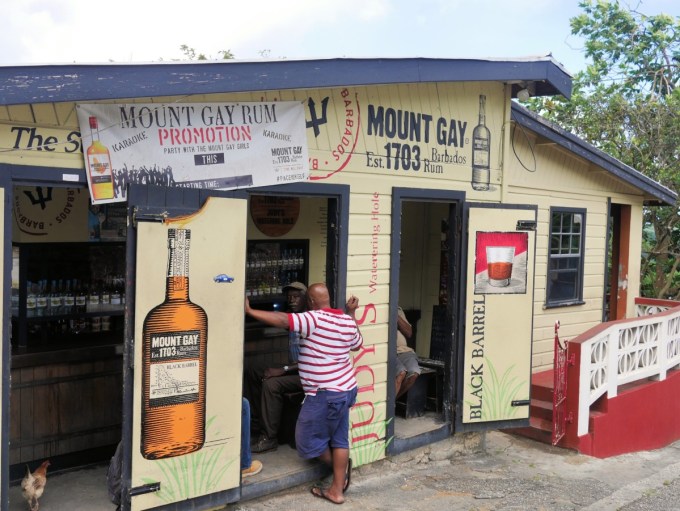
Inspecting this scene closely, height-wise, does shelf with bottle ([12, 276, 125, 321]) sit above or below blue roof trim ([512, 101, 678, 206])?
below

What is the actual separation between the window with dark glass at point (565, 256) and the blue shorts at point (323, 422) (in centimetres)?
497

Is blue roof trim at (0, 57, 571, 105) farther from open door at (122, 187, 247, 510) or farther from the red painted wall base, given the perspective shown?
the red painted wall base

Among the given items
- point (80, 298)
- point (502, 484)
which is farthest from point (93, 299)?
point (502, 484)

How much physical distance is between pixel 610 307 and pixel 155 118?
351 inches

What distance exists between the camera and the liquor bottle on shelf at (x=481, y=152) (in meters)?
6.82

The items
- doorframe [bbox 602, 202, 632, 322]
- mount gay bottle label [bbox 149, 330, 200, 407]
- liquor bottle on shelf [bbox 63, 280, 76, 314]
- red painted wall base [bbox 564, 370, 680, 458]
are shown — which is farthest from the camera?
doorframe [bbox 602, 202, 632, 322]

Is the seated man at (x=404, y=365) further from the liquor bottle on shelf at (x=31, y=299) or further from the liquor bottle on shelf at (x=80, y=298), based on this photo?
the liquor bottle on shelf at (x=31, y=299)

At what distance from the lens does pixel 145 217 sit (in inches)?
168

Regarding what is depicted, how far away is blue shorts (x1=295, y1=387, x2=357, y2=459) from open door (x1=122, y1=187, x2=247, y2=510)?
65 cm

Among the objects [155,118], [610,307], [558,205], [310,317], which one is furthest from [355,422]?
[610,307]

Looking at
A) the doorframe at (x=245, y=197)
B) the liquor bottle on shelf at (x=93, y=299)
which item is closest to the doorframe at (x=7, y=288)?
the doorframe at (x=245, y=197)

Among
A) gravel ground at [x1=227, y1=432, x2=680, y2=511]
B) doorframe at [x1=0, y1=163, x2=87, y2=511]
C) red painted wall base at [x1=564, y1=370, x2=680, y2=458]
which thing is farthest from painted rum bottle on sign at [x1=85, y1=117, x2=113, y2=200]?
red painted wall base at [x1=564, y1=370, x2=680, y2=458]

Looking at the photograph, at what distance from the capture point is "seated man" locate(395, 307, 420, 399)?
6.54 meters

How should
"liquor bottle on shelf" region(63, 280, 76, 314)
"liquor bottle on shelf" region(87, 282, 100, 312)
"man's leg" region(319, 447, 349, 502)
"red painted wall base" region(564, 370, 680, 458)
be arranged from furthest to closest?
"red painted wall base" region(564, 370, 680, 458) → "liquor bottle on shelf" region(87, 282, 100, 312) → "liquor bottle on shelf" region(63, 280, 76, 314) → "man's leg" region(319, 447, 349, 502)
